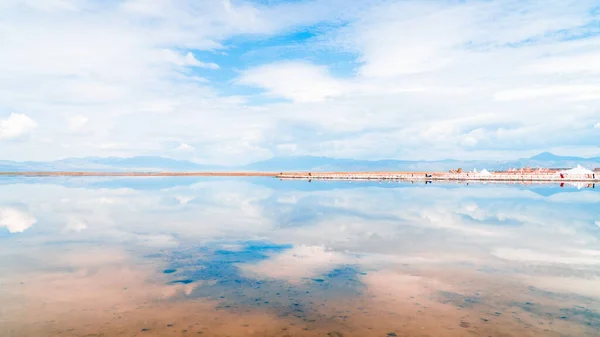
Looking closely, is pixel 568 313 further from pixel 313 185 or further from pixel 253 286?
pixel 313 185

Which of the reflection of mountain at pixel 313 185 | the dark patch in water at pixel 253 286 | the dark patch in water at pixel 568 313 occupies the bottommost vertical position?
the dark patch in water at pixel 568 313

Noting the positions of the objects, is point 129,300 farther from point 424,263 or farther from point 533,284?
point 533,284

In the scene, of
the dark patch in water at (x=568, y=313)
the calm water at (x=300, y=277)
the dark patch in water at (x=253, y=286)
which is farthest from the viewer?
the dark patch in water at (x=253, y=286)

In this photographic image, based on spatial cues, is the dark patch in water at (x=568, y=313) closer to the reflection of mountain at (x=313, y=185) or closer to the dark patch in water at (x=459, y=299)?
the dark patch in water at (x=459, y=299)

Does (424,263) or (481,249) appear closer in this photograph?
(424,263)

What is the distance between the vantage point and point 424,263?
14984 mm

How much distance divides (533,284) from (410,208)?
20911 millimetres

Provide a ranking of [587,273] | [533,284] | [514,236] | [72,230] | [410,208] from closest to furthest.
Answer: [533,284], [587,273], [514,236], [72,230], [410,208]

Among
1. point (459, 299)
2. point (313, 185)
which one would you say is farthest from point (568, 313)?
point (313, 185)

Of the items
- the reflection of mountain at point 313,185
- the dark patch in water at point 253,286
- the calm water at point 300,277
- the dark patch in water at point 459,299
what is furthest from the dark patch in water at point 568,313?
the reflection of mountain at point 313,185

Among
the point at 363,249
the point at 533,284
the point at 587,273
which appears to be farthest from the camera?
the point at 363,249

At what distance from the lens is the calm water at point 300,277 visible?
30.6 ft

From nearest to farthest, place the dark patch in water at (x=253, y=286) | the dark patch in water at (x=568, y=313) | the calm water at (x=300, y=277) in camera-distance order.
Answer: the calm water at (x=300, y=277) → the dark patch in water at (x=568, y=313) → the dark patch in water at (x=253, y=286)

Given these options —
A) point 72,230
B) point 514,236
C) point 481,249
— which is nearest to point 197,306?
point 481,249
